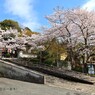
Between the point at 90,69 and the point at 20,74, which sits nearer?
the point at 20,74

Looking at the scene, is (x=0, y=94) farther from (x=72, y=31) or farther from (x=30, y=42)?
(x=30, y=42)

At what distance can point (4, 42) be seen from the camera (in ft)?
131

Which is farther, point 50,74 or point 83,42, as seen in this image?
point 83,42

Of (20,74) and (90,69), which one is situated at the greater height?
(90,69)

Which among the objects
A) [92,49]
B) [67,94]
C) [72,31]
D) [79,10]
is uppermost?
[79,10]

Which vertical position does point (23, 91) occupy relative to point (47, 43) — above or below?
below

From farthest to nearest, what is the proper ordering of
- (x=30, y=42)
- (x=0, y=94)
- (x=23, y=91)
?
1. (x=30, y=42)
2. (x=23, y=91)
3. (x=0, y=94)

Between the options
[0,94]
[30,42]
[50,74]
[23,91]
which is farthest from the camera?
[30,42]

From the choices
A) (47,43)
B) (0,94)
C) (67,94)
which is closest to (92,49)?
(47,43)

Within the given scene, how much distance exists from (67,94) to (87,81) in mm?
5549

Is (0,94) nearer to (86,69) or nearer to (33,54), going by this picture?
(86,69)

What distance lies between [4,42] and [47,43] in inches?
453

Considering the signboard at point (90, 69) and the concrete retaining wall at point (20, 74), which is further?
the signboard at point (90, 69)

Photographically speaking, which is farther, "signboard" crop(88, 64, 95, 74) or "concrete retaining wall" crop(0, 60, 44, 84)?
"signboard" crop(88, 64, 95, 74)
